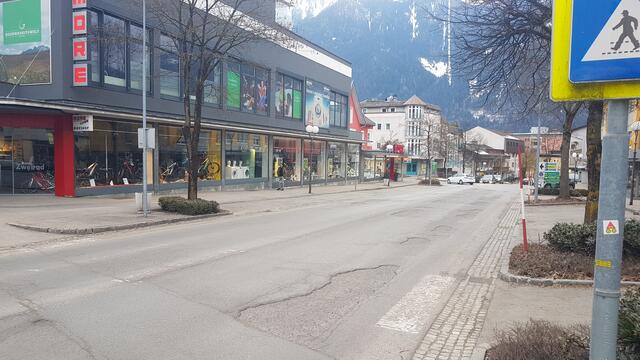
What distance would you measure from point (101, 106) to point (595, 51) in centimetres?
2141

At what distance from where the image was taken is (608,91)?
99.3 inches

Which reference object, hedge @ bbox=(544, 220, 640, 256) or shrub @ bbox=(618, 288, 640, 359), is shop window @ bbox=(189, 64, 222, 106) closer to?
hedge @ bbox=(544, 220, 640, 256)

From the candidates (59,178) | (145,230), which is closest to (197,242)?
(145,230)

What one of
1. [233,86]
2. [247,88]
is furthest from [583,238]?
[247,88]

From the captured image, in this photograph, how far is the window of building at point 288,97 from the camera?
3592 cm

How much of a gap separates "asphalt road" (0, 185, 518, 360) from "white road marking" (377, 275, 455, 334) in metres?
0.02

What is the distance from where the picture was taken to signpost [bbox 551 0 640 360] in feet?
7.98

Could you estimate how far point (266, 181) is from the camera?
35250 mm

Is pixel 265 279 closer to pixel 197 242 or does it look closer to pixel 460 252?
pixel 197 242

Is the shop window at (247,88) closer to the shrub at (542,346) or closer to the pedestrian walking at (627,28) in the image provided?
the shrub at (542,346)

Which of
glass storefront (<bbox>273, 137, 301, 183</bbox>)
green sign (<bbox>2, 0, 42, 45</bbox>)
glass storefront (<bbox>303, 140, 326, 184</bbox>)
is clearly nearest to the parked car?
glass storefront (<bbox>303, 140, 326, 184</bbox>)

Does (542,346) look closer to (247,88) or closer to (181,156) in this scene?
(181,156)

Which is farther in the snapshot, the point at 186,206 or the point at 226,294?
the point at 186,206

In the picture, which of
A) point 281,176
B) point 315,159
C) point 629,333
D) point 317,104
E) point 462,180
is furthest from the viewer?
point 462,180
